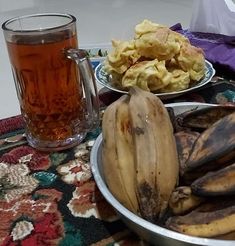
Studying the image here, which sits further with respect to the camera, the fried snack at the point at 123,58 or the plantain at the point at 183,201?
the fried snack at the point at 123,58

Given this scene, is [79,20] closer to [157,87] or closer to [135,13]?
[135,13]

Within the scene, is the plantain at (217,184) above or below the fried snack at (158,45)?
above

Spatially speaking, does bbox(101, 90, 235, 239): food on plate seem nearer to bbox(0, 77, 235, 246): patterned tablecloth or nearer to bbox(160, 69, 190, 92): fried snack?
bbox(0, 77, 235, 246): patterned tablecloth

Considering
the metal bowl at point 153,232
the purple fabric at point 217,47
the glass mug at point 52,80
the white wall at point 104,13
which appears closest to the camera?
the metal bowl at point 153,232

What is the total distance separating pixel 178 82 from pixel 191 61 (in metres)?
0.05

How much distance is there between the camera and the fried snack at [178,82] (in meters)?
0.61

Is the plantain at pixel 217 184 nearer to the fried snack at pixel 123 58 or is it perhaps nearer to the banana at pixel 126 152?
the banana at pixel 126 152

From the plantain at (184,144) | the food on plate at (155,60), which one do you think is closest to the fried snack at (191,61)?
the food on plate at (155,60)

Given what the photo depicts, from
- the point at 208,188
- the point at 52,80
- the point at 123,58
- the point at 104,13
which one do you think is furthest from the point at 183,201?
the point at 104,13

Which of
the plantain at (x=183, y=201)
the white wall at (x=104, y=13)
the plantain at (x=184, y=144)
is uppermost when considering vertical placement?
the plantain at (x=184, y=144)

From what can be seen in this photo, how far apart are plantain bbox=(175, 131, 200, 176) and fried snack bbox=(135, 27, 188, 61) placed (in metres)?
0.26

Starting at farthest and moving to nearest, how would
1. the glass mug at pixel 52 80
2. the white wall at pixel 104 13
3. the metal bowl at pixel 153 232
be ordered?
the white wall at pixel 104 13 < the glass mug at pixel 52 80 < the metal bowl at pixel 153 232

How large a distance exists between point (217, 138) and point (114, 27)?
1.25 m

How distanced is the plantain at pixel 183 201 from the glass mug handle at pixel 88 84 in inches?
8.9
